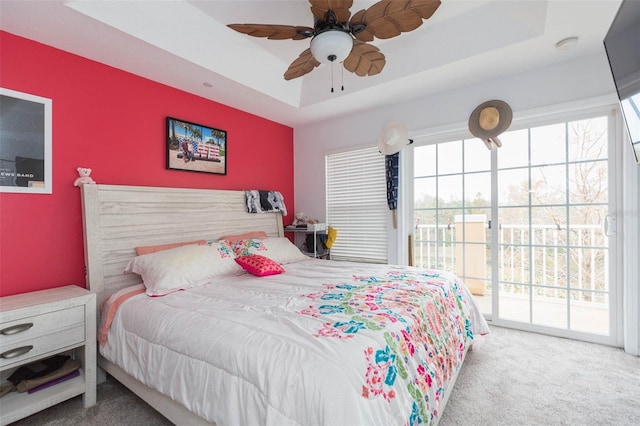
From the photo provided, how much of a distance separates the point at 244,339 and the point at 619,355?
2996mm

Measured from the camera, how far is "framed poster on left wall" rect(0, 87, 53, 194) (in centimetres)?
191

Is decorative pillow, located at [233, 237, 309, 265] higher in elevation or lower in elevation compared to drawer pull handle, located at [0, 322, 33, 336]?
higher

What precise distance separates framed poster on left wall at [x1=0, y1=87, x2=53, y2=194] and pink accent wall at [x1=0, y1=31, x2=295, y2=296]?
5cm

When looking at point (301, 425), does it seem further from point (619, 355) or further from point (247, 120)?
point (247, 120)

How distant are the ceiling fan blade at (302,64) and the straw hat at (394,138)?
4.37 ft

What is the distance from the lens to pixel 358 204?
382 centimetres

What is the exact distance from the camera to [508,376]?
204cm

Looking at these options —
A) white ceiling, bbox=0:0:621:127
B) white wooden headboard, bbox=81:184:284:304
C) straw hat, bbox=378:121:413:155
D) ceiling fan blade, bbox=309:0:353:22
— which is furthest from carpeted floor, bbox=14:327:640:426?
white ceiling, bbox=0:0:621:127

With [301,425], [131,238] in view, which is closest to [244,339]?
[301,425]

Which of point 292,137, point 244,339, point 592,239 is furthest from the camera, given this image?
point 292,137

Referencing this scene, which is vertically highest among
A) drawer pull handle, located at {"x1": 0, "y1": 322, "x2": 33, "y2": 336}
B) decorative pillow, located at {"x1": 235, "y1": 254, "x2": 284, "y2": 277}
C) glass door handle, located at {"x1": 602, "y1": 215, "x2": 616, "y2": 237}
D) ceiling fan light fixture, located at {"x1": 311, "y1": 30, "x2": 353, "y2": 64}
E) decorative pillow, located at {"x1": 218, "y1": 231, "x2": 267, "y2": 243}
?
ceiling fan light fixture, located at {"x1": 311, "y1": 30, "x2": 353, "y2": 64}

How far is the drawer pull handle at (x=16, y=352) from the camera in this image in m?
1.52

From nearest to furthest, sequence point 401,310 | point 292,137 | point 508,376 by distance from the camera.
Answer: point 401,310 → point 508,376 → point 292,137

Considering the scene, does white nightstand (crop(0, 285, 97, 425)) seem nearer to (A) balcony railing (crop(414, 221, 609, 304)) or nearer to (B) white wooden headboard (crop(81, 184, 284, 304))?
(B) white wooden headboard (crop(81, 184, 284, 304))
